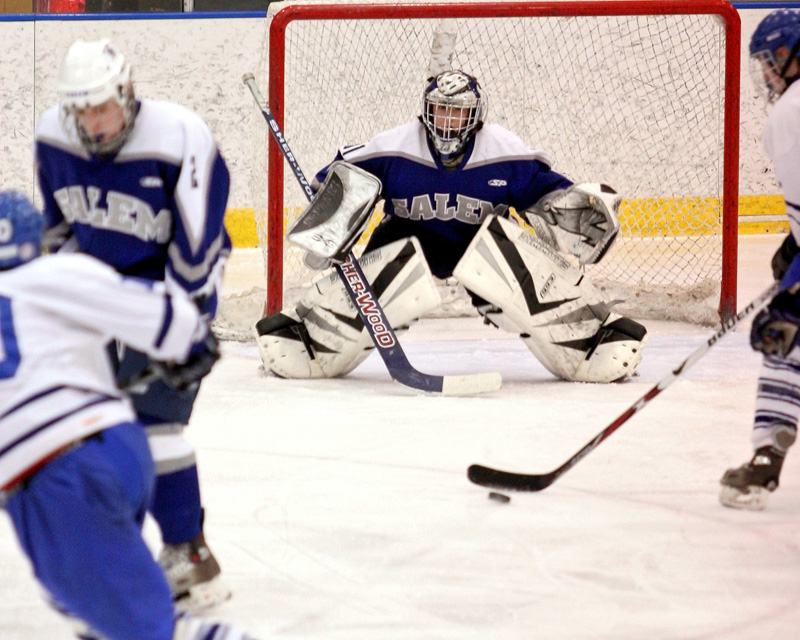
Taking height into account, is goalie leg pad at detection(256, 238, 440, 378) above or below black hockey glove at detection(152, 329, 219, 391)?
below

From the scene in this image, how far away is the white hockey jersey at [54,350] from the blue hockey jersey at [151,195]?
50 centimetres

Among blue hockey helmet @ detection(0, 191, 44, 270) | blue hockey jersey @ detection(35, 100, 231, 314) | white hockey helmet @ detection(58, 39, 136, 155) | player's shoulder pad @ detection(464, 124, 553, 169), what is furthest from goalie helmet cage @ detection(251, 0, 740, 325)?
blue hockey helmet @ detection(0, 191, 44, 270)

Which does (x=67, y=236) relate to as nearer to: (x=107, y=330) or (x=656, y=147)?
(x=107, y=330)

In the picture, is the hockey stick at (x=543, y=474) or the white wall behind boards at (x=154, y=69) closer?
the hockey stick at (x=543, y=474)

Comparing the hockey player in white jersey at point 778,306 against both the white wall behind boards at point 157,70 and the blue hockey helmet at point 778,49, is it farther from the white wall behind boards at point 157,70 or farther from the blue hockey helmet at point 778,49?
the white wall behind boards at point 157,70

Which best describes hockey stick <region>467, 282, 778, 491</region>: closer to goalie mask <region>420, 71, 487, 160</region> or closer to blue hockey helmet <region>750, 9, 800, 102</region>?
blue hockey helmet <region>750, 9, 800, 102</region>

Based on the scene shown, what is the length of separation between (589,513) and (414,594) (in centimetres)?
57

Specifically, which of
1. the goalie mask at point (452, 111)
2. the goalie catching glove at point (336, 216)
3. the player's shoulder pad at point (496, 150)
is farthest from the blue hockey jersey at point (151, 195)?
the player's shoulder pad at point (496, 150)

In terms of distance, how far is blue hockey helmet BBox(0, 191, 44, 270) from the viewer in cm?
135

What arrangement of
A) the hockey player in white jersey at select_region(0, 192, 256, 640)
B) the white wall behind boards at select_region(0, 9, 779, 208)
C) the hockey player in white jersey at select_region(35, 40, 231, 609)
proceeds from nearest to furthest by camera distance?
the hockey player in white jersey at select_region(0, 192, 256, 640), the hockey player in white jersey at select_region(35, 40, 231, 609), the white wall behind boards at select_region(0, 9, 779, 208)

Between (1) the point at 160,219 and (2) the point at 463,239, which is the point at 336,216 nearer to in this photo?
(2) the point at 463,239

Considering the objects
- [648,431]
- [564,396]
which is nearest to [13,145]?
[564,396]

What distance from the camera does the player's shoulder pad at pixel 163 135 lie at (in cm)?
184

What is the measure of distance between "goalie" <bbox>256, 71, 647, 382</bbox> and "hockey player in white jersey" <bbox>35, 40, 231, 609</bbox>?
159 centimetres
